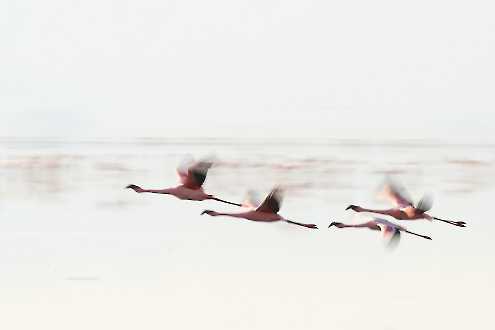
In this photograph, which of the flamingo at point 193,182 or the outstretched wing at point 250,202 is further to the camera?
the outstretched wing at point 250,202

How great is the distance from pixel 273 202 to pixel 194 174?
1.50 m

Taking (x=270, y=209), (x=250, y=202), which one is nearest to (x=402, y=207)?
(x=250, y=202)

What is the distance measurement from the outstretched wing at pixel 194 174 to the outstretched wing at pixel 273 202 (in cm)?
111

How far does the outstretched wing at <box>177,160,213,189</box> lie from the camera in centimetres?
2105

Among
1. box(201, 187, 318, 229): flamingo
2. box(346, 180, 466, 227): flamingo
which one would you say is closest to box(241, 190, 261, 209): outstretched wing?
box(201, 187, 318, 229): flamingo

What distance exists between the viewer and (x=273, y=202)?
2030 cm

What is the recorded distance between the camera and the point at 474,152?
162 feet

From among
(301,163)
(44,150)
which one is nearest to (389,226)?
(301,163)

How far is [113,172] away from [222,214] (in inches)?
830

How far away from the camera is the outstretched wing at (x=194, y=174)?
829 inches

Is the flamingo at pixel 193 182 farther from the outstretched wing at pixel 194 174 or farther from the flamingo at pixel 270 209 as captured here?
the flamingo at pixel 270 209

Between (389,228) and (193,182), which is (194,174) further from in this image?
(389,228)

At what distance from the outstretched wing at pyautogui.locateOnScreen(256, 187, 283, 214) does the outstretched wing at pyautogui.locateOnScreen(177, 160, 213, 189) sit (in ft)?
3.64

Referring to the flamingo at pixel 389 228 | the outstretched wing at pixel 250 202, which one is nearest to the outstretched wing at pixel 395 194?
the flamingo at pixel 389 228
